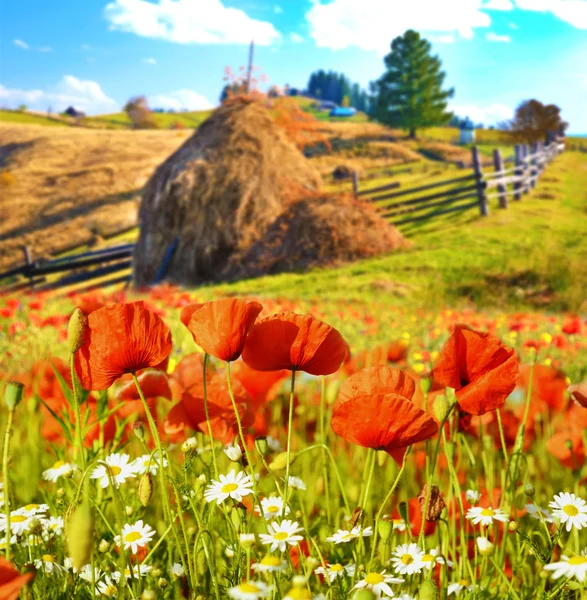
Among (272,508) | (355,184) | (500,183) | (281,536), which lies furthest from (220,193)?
(281,536)

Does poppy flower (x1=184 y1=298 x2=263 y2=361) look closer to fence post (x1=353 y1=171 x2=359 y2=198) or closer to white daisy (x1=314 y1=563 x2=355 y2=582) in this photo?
white daisy (x1=314 y1=563 x2=355 y2=582)

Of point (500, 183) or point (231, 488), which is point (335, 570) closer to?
point (231, 488)

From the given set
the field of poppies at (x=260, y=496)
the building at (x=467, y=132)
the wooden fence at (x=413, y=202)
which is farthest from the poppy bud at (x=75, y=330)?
the building at (x=467, y=132)

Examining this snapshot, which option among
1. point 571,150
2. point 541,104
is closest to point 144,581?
point 541,104

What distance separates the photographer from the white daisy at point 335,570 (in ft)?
1.54

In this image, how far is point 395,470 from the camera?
45.0 inches

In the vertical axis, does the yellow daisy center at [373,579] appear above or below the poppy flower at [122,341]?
below

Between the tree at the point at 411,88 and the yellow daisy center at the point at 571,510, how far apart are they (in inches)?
209

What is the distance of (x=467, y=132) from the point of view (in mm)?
6504

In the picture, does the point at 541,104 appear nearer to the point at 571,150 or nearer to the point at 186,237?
the point at 571,150

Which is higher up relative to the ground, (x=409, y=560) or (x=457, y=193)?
(x=457, y=193)

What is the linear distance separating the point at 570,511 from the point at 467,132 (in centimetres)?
644

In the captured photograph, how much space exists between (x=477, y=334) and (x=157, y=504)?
20.1 inches

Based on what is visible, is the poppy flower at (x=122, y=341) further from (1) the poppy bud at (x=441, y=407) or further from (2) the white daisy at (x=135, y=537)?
(1) the poppy bud at (x=441, y=407)
